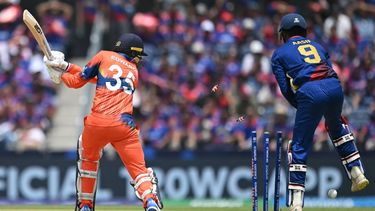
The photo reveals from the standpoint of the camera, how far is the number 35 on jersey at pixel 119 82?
36.8 feet

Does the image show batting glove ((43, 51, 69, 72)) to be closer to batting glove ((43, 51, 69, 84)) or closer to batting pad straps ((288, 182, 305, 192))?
batting glove ((43, 51, 69, 84))

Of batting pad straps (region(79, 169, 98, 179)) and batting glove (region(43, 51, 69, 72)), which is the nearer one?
batting pad straps (region(79, 169, 98, 179))

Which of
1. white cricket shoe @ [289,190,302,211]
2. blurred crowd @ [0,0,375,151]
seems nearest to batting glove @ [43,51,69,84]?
white cricket shoe @ [289,190,302,211]

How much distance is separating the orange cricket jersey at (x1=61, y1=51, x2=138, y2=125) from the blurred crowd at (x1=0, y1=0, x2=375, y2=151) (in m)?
6.63

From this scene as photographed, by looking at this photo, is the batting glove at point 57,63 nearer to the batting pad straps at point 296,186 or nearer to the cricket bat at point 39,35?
the cricket bat at point 39,35

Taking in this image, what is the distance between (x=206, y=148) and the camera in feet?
59.4

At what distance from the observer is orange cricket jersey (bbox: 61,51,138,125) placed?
11133 millimetres

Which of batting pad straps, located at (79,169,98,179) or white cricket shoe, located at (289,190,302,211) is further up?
batting pad straps, located at (79,169,98,179)

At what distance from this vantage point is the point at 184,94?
19453mm

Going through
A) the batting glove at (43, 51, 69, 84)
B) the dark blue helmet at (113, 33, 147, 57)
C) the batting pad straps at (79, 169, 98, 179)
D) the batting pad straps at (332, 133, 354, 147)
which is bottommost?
the batting pad straps at (79, 169, 98, 179)

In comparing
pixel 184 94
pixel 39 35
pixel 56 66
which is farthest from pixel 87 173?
pixel 184 94

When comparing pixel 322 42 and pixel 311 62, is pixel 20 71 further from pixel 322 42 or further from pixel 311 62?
pixel 311 62

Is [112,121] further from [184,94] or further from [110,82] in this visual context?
[184,94]

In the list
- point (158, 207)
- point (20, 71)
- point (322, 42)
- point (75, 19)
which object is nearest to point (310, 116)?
point (158, 207)
